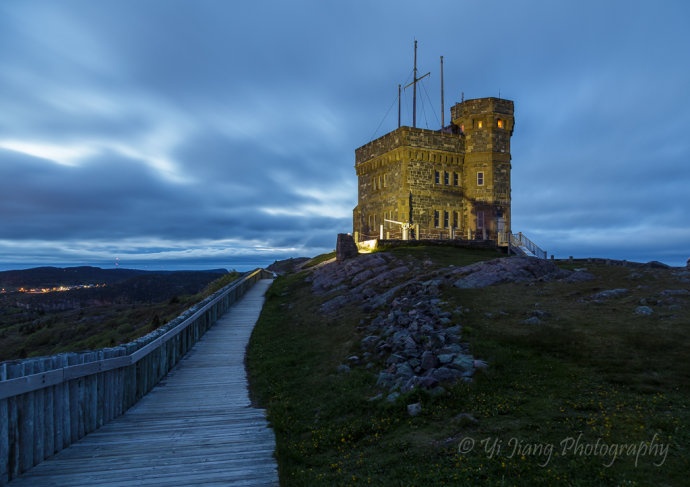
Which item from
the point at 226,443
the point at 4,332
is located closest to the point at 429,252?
the point at 226,443

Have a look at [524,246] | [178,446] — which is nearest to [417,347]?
[178,446]

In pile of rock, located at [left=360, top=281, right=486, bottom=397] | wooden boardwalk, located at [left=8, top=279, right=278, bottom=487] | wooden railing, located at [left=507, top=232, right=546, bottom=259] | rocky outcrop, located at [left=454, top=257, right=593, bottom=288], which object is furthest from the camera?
wooden railing, located at [left=507, top=232, right=546, bottom=259]

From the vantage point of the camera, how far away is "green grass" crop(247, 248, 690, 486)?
5.36m

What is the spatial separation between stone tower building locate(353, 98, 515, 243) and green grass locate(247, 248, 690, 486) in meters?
28.2

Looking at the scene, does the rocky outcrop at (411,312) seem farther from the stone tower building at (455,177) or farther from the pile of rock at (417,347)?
the stone tower building at (455,177)

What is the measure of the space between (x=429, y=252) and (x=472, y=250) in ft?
23.4

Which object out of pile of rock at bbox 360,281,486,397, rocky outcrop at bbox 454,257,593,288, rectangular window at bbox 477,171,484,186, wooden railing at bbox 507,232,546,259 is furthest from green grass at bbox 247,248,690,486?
rectangular window at bbox 477,171,484,186

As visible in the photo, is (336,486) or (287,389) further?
(287,389)

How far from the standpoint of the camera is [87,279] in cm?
19700

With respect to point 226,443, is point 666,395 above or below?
above

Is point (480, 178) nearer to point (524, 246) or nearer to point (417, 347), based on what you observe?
point (524, 246)

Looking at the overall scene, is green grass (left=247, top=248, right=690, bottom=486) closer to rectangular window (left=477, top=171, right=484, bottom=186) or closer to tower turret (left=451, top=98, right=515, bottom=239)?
tower turret (left=451, top=98, right=515, bottom=239)

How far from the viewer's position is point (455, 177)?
1730 inches

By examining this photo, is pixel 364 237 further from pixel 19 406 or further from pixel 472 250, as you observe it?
pixel 19 406
